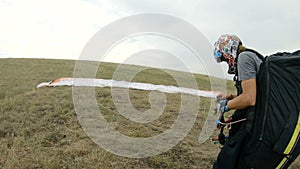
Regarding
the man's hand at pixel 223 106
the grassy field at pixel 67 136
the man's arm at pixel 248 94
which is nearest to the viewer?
the man's arm at pixel 248 94

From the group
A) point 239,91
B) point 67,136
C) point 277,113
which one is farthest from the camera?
point 67,136

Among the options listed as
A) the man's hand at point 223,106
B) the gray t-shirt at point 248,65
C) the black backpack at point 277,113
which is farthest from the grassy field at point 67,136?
the gray t-shirt at point 248,65

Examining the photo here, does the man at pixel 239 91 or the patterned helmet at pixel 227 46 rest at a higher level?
the patterned helmet at pixel 227 46

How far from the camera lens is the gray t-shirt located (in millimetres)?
2654

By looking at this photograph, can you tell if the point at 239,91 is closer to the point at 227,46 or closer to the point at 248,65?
the point at 248,65

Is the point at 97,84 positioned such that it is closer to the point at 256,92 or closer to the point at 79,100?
the point at 79,100

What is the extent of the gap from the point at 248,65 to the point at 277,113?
518mm

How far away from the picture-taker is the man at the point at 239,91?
2.66 metres

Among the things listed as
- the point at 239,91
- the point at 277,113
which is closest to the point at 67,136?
the point at 239,91

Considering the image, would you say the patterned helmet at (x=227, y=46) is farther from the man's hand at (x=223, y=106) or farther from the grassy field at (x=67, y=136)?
the grassy field at (x=67, y=136)

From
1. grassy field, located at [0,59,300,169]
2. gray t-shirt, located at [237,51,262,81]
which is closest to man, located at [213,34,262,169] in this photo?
gray t-shirt, located at [237,51,262,81]

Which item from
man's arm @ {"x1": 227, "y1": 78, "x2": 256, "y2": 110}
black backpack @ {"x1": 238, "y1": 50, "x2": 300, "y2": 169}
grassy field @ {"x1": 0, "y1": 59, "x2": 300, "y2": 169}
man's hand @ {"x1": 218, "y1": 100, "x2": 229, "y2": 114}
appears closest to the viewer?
black backpack @ {"x1": 238, "y1": 50, "x2": 300, "y2": 169}

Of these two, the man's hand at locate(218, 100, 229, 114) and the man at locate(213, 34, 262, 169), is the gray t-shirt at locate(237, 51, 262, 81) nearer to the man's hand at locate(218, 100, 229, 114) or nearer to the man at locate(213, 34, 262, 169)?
the man at locate(213, 34, 262, 169)

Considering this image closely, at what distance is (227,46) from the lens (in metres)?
3.00
